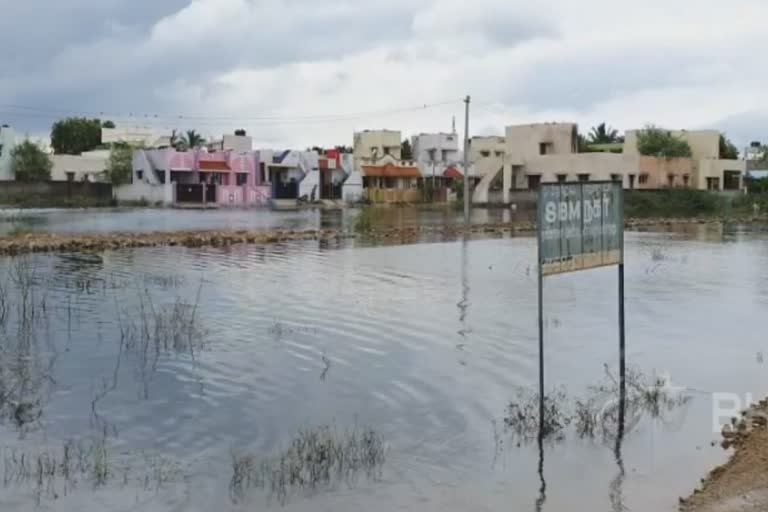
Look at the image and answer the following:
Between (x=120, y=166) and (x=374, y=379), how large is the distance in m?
69.6

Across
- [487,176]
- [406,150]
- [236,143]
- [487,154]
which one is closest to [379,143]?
[406,150]

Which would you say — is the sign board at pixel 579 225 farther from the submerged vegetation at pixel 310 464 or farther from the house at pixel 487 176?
the house at pixel 487 176

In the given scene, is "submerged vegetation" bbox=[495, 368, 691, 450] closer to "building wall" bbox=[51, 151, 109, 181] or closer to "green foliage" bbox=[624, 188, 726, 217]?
"green foliage" bbox=[624, 188, 726, 217]

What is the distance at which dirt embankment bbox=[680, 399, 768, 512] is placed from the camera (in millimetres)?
5797

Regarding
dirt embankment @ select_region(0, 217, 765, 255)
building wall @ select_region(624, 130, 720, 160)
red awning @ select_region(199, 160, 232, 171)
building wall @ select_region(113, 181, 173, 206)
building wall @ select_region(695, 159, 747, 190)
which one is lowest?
dirt embankment @ select_region(0, 217, 765, 255)

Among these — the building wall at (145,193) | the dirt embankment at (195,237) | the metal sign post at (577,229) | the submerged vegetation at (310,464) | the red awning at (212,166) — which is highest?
the red awning at (212,166)

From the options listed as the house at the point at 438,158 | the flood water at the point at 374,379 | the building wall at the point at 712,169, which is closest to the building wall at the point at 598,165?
the building wall at the point at 712,169

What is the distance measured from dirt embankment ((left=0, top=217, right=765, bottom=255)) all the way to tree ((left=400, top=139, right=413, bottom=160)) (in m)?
52.3

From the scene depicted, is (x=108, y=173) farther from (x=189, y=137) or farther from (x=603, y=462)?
(x=603, y=462)

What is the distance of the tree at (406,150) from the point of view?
93.8m

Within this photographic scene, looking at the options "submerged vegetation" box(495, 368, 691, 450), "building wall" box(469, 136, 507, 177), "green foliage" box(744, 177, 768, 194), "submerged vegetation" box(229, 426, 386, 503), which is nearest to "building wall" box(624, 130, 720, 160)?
"green foliage" box(744, 177, 768, 194)

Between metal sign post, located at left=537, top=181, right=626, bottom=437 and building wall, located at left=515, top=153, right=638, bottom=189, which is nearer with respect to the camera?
metal sign post, located at left=537, top=181, right=626, bottom=437

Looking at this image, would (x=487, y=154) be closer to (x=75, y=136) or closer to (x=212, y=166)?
(x=212, y=166)

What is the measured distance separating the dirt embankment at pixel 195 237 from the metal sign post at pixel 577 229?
20333 mm
